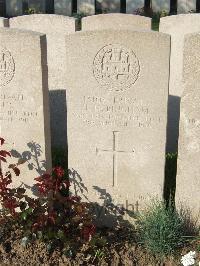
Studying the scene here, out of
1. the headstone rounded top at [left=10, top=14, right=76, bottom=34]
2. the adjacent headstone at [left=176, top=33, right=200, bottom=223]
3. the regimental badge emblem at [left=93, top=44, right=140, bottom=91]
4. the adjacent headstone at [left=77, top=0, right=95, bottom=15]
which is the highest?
the adjacent headstone at [left=77, top=0, right=95, bottom=15]

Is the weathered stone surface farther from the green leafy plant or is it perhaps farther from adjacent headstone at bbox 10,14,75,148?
the green leafy plant

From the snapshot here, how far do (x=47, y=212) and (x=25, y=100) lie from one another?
1211 mm

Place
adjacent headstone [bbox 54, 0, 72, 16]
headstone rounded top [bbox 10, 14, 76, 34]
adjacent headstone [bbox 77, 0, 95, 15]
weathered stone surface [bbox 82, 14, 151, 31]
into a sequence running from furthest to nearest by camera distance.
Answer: adjacent headstone [bbox 54, 0, 72, 16], adjacent headstone [bbox 77, 0, 95, 15], headstone rounded top [bbox 10, 14, 76, 34], weathered stone surface [bbox 82, 14, 151, 31]

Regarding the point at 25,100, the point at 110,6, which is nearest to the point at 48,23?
the point at 25,100

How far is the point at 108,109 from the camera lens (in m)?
4.62

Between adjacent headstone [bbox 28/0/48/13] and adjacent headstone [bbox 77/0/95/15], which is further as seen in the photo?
adjacent headstone [bbox 28/0/48/13]

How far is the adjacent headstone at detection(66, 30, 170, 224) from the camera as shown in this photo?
4.36 m

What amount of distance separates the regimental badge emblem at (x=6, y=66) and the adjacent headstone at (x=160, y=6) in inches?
449

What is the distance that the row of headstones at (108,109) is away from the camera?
4355mm

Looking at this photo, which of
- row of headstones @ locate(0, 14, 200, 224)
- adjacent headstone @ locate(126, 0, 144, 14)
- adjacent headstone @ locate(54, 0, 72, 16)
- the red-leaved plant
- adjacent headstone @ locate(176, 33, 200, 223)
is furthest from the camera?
adjacent headstone @ locate(54, 0, 72, 16)

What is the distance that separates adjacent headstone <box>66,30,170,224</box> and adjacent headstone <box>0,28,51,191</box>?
282 mm

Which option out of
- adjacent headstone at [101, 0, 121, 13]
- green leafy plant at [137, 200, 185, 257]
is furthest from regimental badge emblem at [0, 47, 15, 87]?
adjacent headstone at [101, 0, 121, 13]

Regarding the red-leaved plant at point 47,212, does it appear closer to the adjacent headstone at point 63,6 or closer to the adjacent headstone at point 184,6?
the adjacent headstone at point 63,6

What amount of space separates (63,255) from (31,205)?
0.61 m
